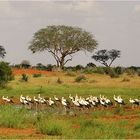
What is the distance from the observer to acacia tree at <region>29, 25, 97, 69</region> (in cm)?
6881

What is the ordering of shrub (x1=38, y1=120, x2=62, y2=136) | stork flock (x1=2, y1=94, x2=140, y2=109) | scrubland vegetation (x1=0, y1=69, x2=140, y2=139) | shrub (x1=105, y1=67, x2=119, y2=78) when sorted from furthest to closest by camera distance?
shrub (x1=105, y1=67, x2=119, y2=78) < stork flock (x1=2, y1=94, x2=140, y2=109) < scrubland vegetation (x1=0, y1=69, x2=140, y2=139) < shrub (x1=38, y1=120, x2=62, y2=136)

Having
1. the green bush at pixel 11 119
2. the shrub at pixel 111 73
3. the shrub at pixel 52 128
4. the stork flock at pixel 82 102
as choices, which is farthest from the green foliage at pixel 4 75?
the shrub at pixel 52 128

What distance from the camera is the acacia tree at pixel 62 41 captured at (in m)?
68.8

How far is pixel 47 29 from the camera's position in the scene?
2773 inches

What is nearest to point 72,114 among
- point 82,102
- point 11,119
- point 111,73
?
point 82,102

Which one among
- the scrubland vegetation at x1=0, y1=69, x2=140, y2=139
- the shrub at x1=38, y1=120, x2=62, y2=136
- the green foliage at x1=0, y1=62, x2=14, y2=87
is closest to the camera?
the shrub at x1=38, y1=120, x2=62, y2=136

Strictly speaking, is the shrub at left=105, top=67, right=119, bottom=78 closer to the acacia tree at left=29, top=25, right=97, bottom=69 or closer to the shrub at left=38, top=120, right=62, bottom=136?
the acacia tree at left=29, top=25, right=97, bottom=69

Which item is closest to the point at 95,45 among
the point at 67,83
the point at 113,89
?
the point at 67,83

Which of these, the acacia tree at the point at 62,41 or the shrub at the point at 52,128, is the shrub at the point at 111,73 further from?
the shrub at the point at 52,128

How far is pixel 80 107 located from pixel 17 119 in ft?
31.8

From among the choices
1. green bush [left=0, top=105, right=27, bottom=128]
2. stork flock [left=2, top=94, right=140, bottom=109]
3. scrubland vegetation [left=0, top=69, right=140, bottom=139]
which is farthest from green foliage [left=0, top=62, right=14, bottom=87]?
green bush [left=0, top=105, right=27, bottom=128]

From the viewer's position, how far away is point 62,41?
6869cm

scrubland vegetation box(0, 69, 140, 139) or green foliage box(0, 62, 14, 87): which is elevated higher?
green foliage box(0, 62, 14, 87)

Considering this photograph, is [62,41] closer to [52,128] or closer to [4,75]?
[4,75]
